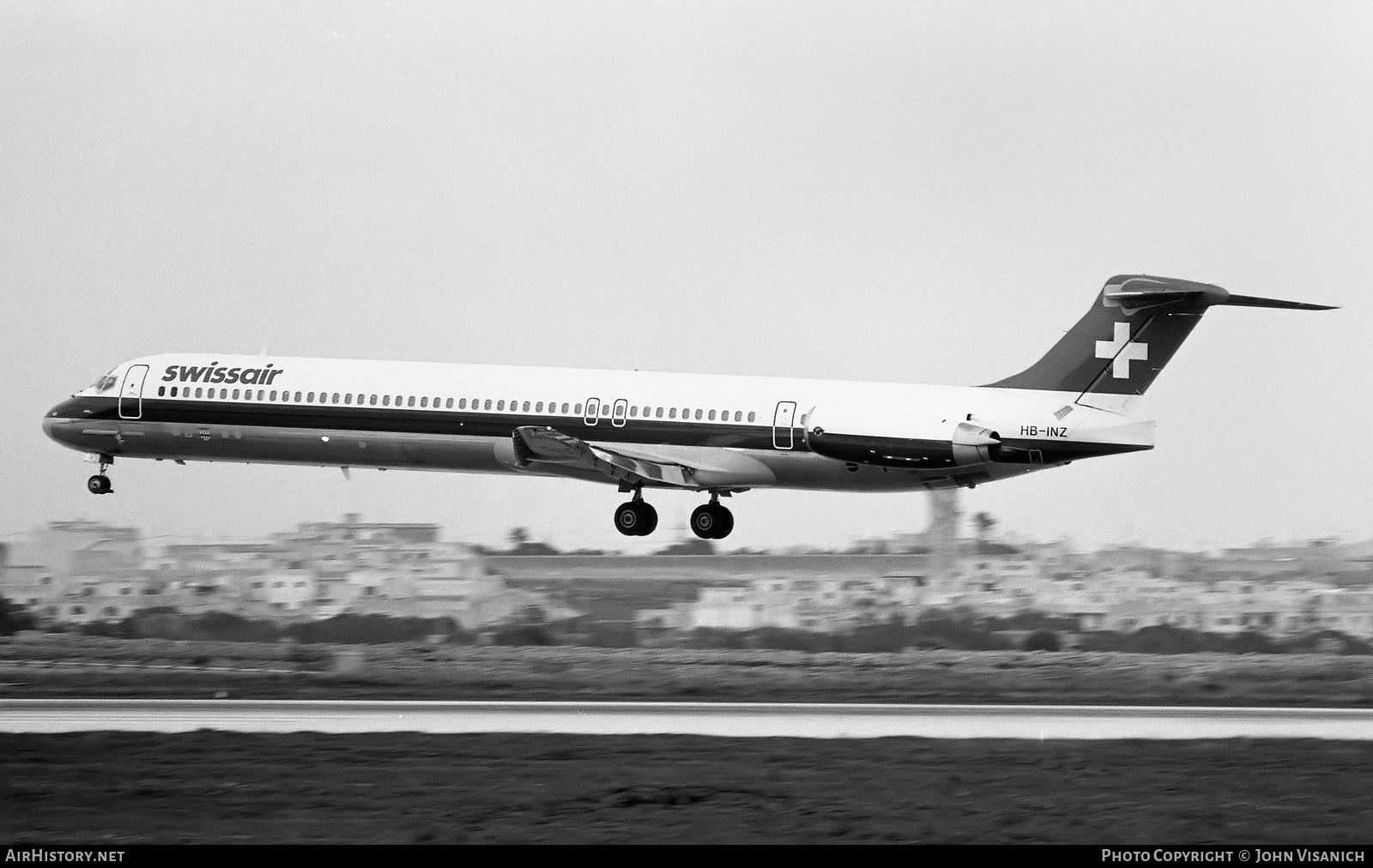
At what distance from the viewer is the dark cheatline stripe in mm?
41094

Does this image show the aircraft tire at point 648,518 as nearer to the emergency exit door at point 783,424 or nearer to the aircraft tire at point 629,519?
the aircraft tire at point 629,519

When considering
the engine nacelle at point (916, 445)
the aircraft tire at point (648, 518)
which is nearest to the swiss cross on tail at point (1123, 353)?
the engine nacelle at point (916, 445)

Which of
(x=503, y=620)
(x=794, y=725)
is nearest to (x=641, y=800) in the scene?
(x=794, y=725)

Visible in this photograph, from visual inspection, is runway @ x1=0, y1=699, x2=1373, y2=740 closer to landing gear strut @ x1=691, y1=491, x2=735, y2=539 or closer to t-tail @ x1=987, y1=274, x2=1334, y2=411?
t-tail @ x1=987, y1=274, x2=1334, y2=411

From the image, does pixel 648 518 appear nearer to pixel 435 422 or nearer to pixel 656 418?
pixel 656 418

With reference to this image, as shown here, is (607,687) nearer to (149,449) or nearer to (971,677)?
(971,677)

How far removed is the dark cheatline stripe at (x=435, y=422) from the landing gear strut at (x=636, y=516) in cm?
231

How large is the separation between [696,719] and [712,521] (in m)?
11.8

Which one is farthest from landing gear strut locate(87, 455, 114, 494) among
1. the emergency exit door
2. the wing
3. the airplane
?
the emergency exit door

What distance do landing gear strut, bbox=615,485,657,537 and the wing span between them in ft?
4.97

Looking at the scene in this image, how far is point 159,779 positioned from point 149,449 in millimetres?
21336

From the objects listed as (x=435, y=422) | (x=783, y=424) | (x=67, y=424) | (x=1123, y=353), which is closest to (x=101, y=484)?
(x=67, y=424)

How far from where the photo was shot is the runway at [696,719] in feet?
101

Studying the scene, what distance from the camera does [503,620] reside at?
44406 millimetres
